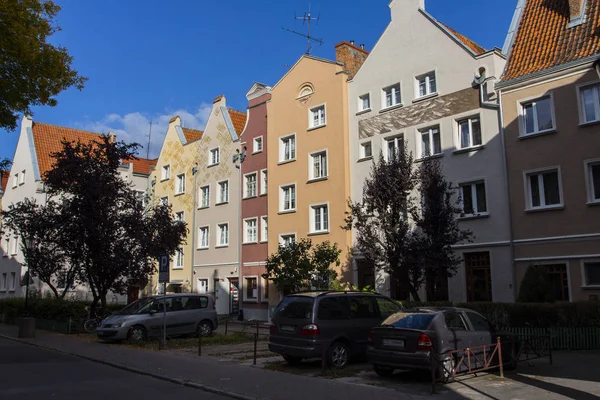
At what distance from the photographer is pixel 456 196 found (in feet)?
73.9

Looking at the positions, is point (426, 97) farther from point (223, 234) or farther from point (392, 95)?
point (223, 234)

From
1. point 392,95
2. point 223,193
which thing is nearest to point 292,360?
point 392,95

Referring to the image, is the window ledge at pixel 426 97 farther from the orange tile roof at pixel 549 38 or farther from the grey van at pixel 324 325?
the grey van at pixel 324 325

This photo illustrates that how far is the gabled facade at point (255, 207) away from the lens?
31562 millimetres

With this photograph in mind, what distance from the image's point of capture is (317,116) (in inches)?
1172

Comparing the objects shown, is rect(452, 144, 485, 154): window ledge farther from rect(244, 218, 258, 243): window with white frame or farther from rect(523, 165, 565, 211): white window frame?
rect(244, 218, 258, 243): window with white frame

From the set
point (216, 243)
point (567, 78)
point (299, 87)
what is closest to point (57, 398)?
point (567, 78)

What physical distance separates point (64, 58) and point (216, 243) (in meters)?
22.3

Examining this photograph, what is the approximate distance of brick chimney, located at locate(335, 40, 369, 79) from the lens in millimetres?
29266

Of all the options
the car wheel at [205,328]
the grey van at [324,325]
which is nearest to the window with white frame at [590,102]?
the grey van at [324,325]

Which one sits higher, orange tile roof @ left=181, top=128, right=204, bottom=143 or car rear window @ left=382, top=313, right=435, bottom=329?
orange tile roof @ left=181, top=128, right=204, bottom=143

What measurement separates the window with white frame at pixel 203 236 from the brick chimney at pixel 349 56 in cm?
1453

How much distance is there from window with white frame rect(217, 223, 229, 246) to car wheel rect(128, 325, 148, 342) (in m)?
14.9

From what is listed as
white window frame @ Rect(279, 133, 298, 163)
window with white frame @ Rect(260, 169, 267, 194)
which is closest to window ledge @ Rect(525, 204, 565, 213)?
white window frame @ Rect(279, 133, 298, 163)
